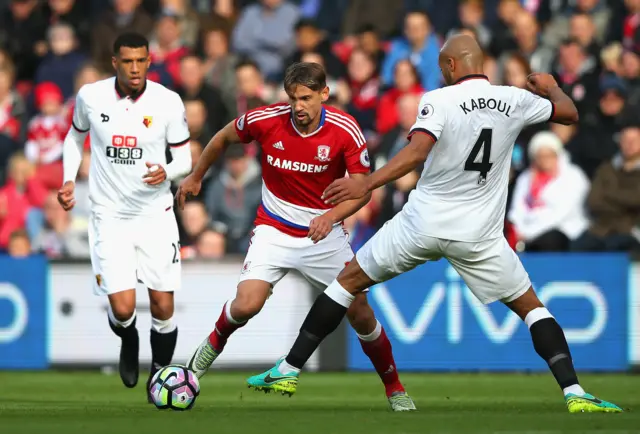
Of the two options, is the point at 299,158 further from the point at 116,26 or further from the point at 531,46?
the point at 116,26

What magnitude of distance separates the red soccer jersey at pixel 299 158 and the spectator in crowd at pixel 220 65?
26.0 ft

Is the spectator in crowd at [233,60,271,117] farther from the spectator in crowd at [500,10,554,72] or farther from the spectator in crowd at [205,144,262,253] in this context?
the spectator in crowd at [500,10,554,72]

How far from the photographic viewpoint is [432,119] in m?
8.41

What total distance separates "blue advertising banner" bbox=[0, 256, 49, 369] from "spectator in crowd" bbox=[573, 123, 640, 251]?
5.74 m

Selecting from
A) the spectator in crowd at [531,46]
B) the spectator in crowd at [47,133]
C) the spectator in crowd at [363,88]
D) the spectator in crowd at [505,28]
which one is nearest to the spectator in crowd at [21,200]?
the spectator in crowd at [47,133]

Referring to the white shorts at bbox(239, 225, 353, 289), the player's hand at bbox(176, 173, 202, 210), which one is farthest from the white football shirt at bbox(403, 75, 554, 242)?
the player's hand at bbox(176, 173, 202, 210)

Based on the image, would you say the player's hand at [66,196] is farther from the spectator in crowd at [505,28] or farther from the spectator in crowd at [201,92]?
the spectator in crowd at [505,28]

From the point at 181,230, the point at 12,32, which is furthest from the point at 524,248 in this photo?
the point at 12,32

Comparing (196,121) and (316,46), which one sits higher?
(316,46)

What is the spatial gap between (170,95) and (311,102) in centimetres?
178

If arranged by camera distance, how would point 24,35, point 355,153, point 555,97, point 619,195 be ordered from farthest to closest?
1. point 24,35
2. point 619,195
3. point 355,153
4. point 555,97

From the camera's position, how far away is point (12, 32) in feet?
67.2

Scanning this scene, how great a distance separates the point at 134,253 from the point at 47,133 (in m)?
7.52

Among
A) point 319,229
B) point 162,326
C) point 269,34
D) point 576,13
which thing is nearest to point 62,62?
point 269,34
